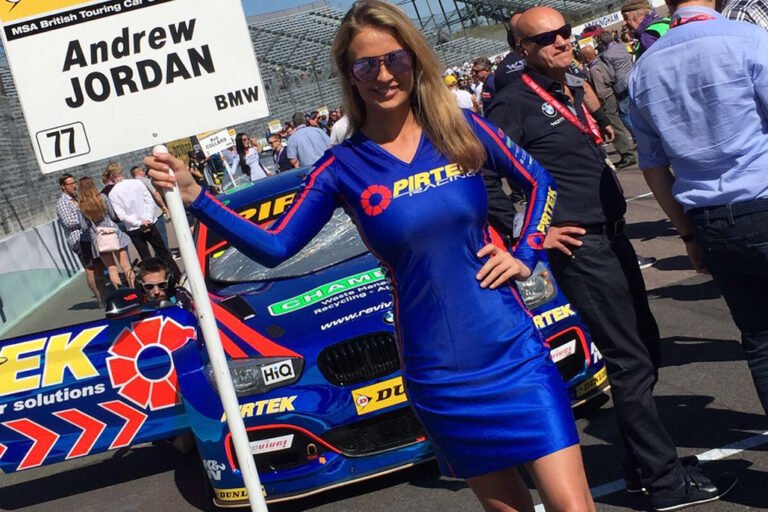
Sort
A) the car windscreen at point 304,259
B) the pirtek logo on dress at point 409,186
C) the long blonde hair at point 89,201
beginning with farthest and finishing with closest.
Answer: the long blonde hair at point 89,201 < the car windscreen at point 304,259 < the pirtek logo on dress at point 409,186

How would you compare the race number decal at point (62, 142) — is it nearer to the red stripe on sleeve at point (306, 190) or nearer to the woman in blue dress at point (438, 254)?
the woman in blue dress at point (438, 254)

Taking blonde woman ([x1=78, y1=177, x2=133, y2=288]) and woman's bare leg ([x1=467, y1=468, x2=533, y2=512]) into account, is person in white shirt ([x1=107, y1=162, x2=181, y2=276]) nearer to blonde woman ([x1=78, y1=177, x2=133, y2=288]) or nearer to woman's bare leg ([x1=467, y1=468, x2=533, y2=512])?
blonde woman ([x1=78, y1=177, x2=133, y2=288])

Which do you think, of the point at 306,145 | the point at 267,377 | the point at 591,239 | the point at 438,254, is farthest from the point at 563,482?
the point at 306,145

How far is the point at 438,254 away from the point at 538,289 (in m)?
2.21

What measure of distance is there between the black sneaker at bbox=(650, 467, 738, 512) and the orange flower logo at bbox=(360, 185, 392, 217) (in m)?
1.93

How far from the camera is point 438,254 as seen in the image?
9.13 ft

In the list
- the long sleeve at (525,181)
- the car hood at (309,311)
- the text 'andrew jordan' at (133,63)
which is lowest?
the car hood at (309,311)

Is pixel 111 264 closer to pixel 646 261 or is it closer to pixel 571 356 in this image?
pixel 646 261

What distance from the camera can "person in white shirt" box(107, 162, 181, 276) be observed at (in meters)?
14.2

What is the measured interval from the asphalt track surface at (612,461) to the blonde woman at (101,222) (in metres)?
6.93

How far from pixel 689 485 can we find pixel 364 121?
2.04 metres

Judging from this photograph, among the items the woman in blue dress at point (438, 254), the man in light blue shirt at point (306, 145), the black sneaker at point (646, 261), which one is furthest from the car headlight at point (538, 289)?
the man in light blue shirt at point (306, 145)

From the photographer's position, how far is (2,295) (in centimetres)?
1538

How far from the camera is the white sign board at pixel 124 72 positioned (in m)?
2.97
